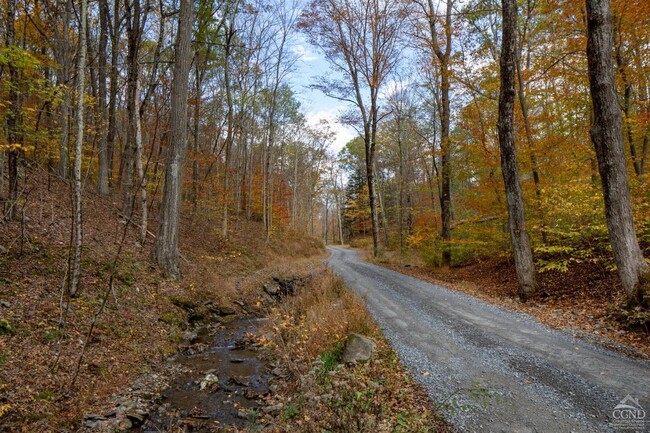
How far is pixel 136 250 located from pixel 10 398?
6467 millimetres

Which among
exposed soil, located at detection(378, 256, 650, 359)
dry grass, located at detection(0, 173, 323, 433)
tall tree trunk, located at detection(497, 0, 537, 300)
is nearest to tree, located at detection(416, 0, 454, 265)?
exposed soil, located at detection(378, 256, 650, 359)

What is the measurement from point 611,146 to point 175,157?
10258 millimetres

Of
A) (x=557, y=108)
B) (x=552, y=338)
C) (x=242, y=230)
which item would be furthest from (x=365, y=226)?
(x=552, y=338)

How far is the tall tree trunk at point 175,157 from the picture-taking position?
9.27 meters

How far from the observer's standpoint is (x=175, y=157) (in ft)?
30.7

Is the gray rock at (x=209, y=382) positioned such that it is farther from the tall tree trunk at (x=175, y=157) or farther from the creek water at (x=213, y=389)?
the tall tree trunk at (x=175, y=157)

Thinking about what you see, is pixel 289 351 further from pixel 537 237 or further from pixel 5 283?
pixel 537 237

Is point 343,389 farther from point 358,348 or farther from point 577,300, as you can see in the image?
point 577,300

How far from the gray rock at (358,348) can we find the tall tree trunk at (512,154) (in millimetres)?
5525

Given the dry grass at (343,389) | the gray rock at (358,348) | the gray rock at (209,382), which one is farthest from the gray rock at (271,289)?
the gray rock at (358,348)

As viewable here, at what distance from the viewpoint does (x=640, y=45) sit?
10.1 metres

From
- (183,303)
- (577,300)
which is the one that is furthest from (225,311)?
(577,300)

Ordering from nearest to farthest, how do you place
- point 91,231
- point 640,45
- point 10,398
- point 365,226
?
point 10,398 → point 91,231 → point 640,45 → point 365,226

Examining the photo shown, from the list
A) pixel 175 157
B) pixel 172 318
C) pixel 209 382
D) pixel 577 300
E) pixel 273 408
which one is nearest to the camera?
pixel 273 408
